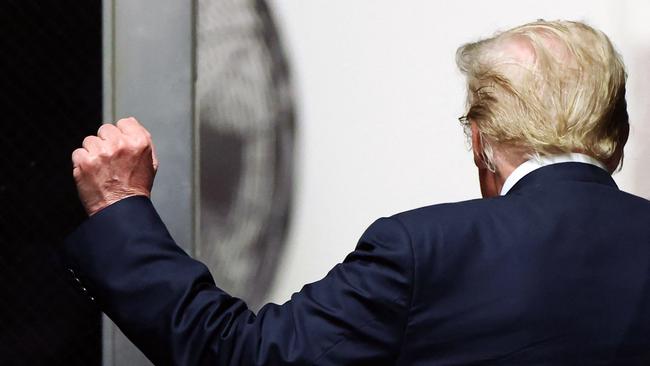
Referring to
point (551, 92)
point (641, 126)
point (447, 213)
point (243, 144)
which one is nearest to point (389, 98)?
point (243, 144)

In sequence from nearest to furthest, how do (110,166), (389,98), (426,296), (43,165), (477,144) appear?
(426,296), (110,166), (477,144), (43,165), (389,98)

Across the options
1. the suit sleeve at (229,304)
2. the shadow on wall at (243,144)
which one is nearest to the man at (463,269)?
the suit sleeve at (229,304)

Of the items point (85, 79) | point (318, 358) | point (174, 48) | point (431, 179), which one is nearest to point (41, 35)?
point (85, 79)

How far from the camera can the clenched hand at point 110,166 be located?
1.61 m

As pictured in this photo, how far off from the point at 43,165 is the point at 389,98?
909mm

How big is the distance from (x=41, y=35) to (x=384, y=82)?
0.89m

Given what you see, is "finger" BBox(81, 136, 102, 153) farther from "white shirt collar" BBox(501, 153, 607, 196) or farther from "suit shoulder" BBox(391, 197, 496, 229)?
"white shirt collar" BBox(501, 153, 607, 196)

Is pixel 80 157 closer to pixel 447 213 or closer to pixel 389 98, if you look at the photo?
pixel 447 213

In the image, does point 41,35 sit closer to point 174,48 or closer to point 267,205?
point 174,48

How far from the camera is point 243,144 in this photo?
2762mm

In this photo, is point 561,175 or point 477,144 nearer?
point 561,175

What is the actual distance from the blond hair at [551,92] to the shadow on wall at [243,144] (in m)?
1.08

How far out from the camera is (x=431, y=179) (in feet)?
8.76

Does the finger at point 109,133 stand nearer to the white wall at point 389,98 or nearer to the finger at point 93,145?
the finger at point 93,145
